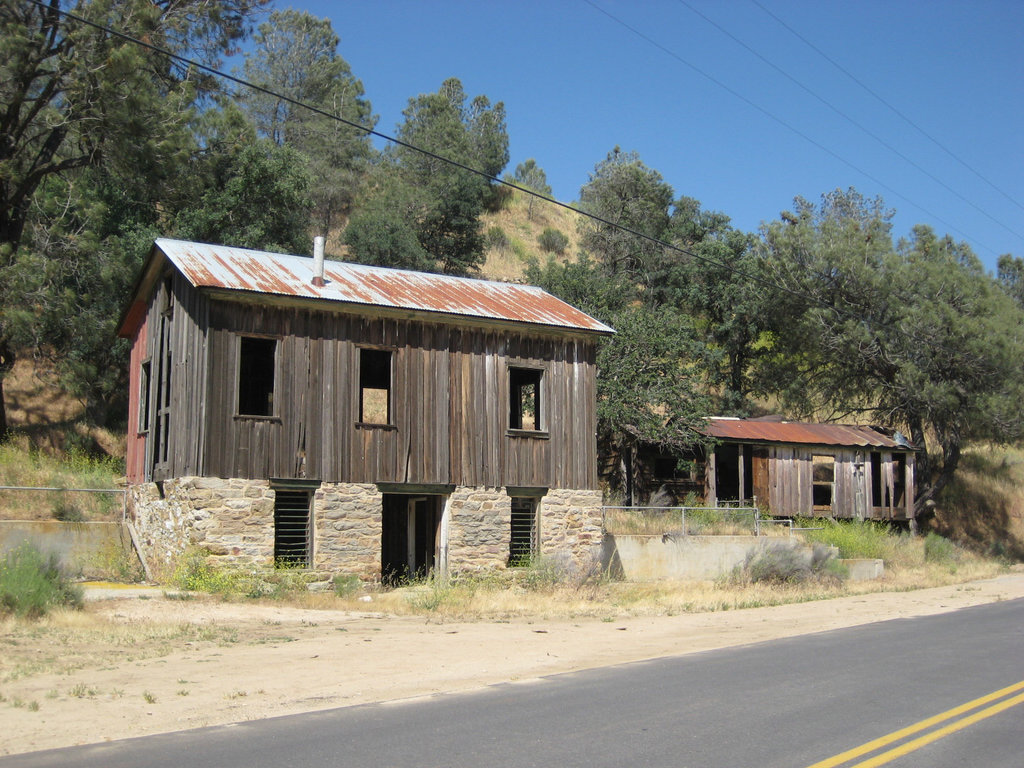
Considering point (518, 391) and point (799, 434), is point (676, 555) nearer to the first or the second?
point (518, 391)

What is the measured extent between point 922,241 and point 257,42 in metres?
41.6

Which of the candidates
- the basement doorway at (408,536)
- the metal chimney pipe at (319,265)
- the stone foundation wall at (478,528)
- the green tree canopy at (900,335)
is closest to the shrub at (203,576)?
the stone foundation wall at (478,528)

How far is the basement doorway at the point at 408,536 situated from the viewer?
2394 centimetres

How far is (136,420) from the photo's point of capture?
78.6 ft

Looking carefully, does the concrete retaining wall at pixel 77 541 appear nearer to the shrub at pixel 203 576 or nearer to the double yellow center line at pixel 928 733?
the shrub at pixel 203 576

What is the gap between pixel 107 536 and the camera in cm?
2231

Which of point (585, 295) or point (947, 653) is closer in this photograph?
point (947, 653)

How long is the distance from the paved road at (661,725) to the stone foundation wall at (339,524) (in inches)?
389

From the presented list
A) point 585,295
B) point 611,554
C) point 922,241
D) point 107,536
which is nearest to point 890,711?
point 611,554

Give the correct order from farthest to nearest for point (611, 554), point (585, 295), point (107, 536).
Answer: point (585, 295), point (611, 554), point (107, 536)

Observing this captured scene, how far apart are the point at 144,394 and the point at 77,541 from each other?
3861 mm

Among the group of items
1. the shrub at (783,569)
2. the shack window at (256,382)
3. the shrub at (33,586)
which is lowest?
the shrub at (783,569)

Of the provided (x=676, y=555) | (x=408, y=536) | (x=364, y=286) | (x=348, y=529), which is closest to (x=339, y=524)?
(x=348, y=529)

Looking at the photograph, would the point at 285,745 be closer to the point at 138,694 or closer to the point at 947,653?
the point at 138,694
